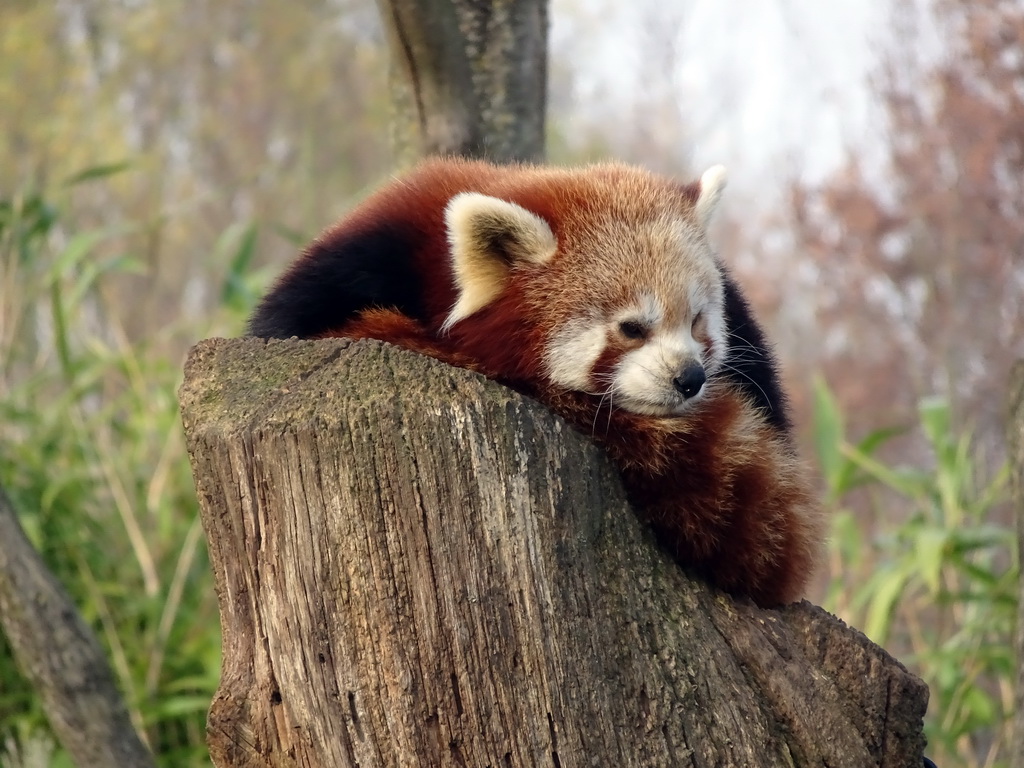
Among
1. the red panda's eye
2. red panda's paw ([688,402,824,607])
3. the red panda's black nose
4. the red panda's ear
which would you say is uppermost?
the red panda's ear

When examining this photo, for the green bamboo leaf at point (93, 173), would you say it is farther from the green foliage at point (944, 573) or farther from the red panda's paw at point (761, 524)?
the green foliage at point (944, 573)

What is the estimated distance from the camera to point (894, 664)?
1591 mm

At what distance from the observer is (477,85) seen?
9.33 feet

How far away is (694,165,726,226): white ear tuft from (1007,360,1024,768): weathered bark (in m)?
1.05

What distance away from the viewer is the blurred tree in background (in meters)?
3.41

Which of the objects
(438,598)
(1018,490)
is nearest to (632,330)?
(438,598)

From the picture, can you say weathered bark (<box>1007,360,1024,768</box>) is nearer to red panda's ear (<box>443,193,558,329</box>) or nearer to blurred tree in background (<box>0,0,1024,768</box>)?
blurred tree in background (<box>0,0,1024,768</box>)

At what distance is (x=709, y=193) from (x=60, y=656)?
185 cm

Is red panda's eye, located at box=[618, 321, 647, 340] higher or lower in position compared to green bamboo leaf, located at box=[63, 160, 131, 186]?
lower

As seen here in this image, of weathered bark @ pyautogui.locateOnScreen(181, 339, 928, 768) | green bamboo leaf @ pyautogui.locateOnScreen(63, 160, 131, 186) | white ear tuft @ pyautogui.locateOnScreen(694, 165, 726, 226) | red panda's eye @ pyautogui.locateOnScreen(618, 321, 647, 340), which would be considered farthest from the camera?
green bamboo leaf @ pyautogui.locateOnScreen(63, 160, 131, 186)

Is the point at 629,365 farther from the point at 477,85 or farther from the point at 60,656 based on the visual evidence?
the point at 60,656

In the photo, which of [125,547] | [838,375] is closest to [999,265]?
[838,375]

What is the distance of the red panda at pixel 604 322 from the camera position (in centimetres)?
159

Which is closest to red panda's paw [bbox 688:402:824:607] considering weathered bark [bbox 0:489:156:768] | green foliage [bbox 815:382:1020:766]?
weathered bark [bbox 0:489:156:768]
